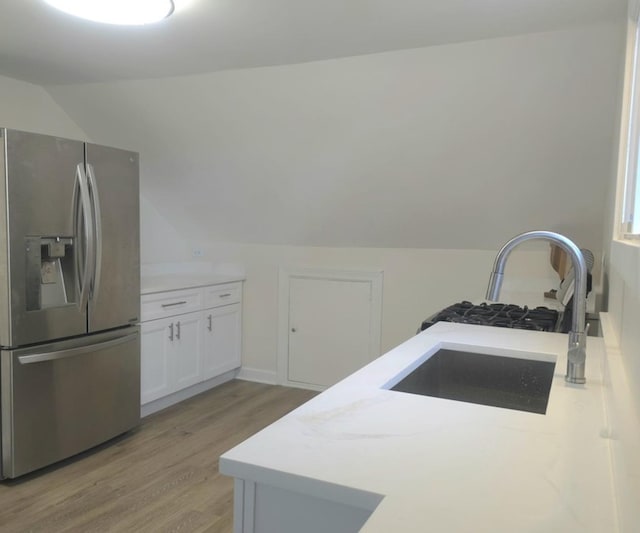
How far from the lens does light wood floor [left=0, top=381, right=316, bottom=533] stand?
2.26m

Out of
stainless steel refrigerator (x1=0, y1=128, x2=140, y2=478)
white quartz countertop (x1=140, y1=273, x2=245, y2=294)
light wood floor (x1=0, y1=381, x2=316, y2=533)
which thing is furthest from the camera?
white quartz countertop (x1=140, y1=273, x2=245, y2=294)

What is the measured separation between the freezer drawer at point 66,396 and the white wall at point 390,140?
1.32m

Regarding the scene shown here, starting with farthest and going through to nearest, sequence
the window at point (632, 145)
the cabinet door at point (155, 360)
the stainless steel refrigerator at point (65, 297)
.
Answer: the cabinet door at point (155, 360)
the stainless steel refrigerator at point (65, 297)
the window at point (632, 145)

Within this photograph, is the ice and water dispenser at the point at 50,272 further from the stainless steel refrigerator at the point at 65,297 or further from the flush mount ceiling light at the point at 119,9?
the flush mount ceiling light at the point at 119,9

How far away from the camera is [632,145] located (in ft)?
4.82

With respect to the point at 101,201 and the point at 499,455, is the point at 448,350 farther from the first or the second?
the point at 101,201

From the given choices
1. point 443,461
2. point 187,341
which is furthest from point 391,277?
point 443,461

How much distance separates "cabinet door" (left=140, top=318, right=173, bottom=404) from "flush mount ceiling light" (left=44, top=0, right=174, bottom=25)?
6.23 feet

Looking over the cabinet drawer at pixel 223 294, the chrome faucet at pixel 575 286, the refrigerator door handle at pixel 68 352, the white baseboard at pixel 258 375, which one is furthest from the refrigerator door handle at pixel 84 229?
the chrome faucet at pixel 575 286

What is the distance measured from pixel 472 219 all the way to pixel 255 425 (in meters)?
1.92

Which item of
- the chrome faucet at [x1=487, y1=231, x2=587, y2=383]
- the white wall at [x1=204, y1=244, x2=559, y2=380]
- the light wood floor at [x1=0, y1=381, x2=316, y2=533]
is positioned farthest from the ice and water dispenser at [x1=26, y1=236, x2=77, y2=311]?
the chrome faucet at [x1=487, y1=231, x2=587, y2=383]

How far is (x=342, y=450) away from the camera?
91 centimetres

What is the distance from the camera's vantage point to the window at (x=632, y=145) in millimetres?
1214

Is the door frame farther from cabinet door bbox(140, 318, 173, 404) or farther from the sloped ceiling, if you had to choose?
the sloped ceiling
